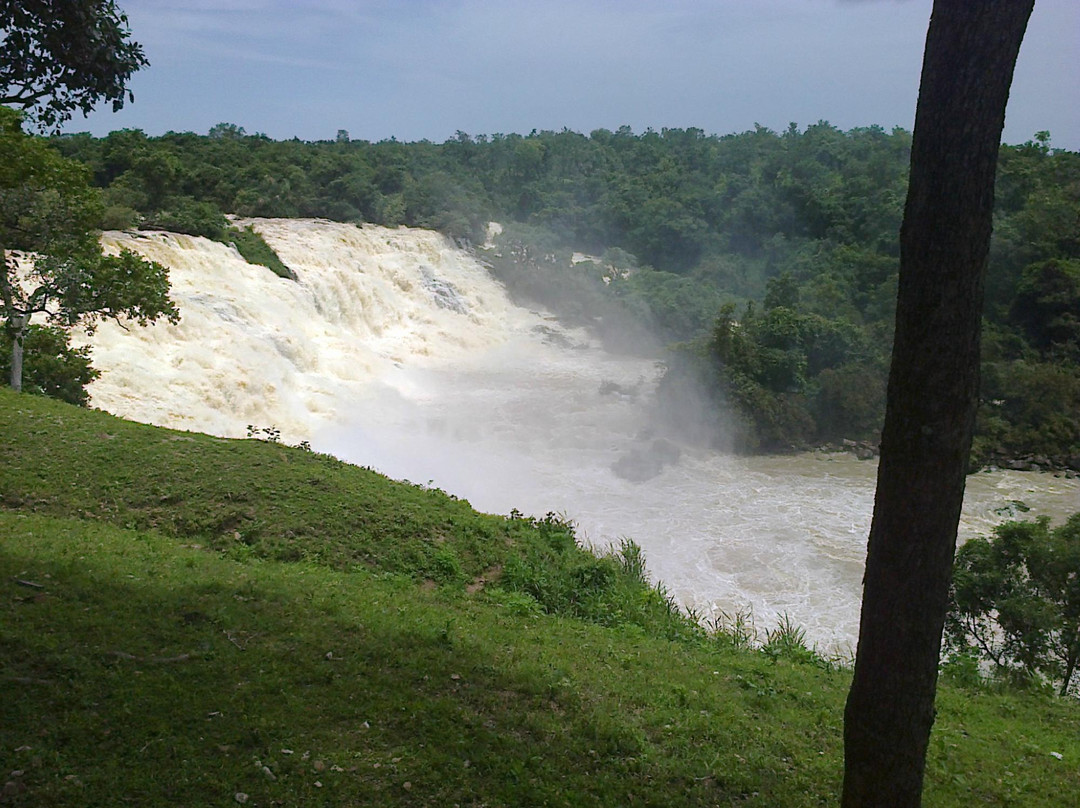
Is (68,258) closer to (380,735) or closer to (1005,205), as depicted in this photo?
(380,735)

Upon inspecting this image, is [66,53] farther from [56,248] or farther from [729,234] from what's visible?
[729,234]

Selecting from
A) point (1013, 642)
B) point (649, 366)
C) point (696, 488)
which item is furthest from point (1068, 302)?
point (1013, 642)

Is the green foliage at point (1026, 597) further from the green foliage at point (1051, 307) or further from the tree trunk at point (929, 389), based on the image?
the green foliage at point (1051, 307)

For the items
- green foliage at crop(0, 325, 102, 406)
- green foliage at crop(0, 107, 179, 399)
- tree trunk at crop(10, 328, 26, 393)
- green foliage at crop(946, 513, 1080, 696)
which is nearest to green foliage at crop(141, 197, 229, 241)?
green foliage at crop(0, 325, 102, 406)

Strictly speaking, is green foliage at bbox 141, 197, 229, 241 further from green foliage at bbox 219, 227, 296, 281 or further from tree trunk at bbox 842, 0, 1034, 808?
tree trunk at bbox 842, 0, 1034, 808

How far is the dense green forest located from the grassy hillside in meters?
12.9

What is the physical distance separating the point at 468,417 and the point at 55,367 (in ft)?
33.0

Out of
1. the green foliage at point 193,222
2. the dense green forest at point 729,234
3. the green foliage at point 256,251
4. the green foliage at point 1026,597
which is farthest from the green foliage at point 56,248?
the green foliage at point 256,251

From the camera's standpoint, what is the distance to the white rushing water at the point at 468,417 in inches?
533

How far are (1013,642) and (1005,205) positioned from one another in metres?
28.1

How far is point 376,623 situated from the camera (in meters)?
5.58

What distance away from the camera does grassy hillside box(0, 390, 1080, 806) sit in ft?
11.7

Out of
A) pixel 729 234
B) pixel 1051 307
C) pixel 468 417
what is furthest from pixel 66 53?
pixel 729 234

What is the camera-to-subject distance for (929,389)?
261 cm
